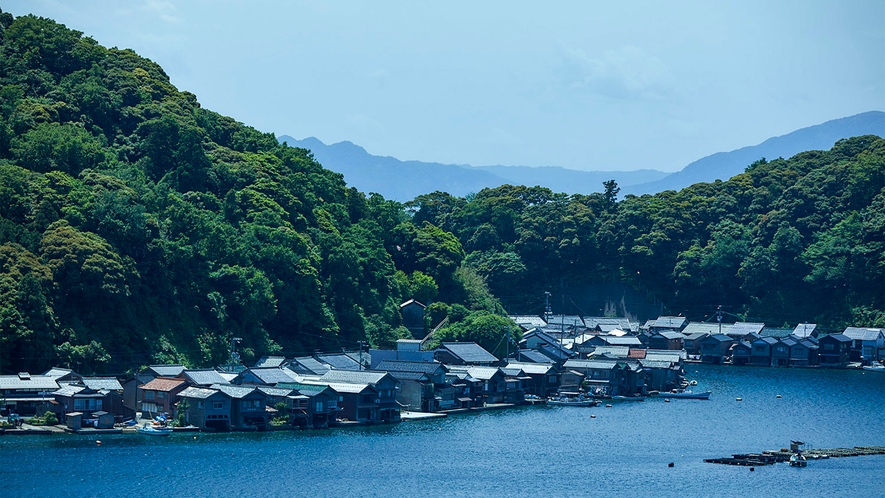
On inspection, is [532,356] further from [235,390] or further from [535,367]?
[235,390]

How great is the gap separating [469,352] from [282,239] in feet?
33.3

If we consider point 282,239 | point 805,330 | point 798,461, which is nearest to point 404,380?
point 282,239

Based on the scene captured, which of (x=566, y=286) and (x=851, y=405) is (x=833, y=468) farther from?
(x=566, y=286)

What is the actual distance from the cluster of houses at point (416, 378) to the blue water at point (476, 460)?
1.24 metres

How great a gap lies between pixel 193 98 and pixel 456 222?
23679mm

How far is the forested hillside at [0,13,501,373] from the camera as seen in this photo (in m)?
41.0

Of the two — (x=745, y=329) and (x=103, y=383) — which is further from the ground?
(x=745, y=329)

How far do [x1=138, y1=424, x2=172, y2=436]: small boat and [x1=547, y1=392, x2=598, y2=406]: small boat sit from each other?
1735 cm

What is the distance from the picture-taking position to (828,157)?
77.9 meters

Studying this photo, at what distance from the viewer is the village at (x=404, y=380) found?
36.1 metres

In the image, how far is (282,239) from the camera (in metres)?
52.6

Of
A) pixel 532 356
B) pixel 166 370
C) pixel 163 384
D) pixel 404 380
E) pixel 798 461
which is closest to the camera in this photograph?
pixel 798 461

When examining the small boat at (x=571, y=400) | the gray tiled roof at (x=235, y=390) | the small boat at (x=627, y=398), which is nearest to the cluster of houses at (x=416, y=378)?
the gray tiled roof at (x=235, y=390)

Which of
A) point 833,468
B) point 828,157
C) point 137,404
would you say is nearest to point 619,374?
point 833,468
